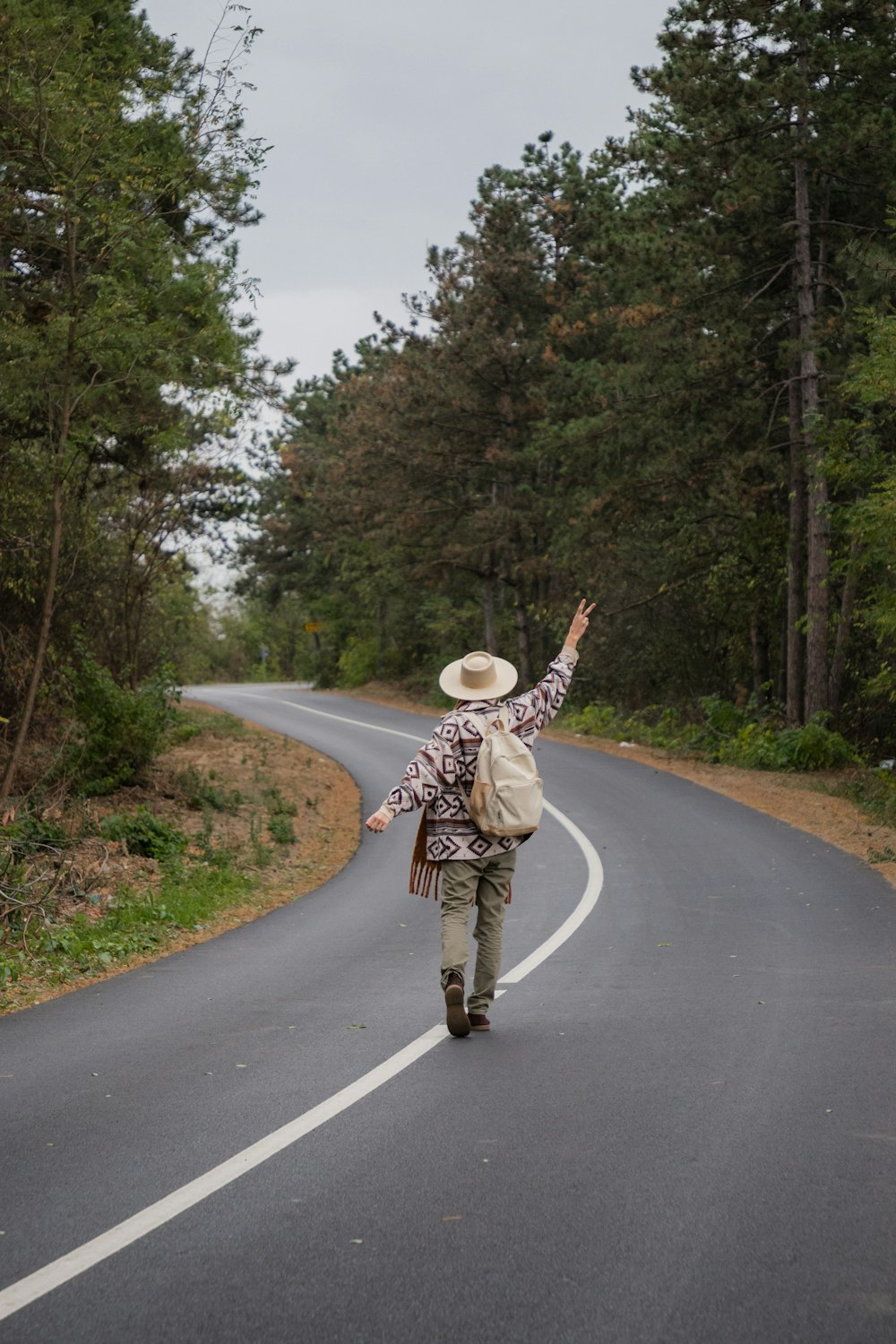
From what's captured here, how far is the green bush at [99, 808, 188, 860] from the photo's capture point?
14.6 m

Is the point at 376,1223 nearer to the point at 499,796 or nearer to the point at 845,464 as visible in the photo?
the point at 499,796

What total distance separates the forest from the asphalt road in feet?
19.9

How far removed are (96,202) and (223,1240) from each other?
1138 cm

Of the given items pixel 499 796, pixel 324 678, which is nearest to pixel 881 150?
pixel 499 796

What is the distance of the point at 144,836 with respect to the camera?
48.6 feet

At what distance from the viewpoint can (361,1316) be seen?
12.2ft

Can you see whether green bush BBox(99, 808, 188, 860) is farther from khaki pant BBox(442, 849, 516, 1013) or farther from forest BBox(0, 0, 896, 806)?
khaki pant BBox(442, 849, 516, 1013)

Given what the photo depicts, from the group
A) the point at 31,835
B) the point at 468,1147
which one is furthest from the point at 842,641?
the point at 468,1147

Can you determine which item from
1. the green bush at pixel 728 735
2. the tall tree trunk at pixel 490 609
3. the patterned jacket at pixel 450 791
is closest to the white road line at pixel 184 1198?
the patterned jacket at pixel 450 791

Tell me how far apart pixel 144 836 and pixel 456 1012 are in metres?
8.53

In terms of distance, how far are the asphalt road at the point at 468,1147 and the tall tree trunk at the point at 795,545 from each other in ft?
54.2

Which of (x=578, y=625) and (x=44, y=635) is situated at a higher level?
(x=578, y=625)

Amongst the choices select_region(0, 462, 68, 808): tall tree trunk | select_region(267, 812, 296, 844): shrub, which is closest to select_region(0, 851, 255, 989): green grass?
select_region(0, 462, 68, 808): tall tree trunk

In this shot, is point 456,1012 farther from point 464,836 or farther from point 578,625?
point 578,625
